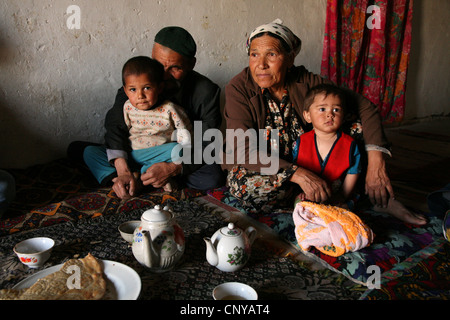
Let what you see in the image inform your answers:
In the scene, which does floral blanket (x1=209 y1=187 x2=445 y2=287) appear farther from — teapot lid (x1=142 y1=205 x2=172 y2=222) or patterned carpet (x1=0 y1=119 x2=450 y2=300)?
teapot lid (x1=142 y1=205 x2=172 y2=222)

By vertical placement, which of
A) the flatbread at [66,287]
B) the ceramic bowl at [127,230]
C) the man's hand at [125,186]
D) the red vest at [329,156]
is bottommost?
the man's hand at [125,186]

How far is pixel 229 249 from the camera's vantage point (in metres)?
1.30

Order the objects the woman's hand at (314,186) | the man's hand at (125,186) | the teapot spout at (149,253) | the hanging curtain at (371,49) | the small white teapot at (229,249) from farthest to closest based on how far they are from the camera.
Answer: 1. the hanging curtain at (371,49)
2. the man's hand at (125,186)
3. the woman's hand at (314,186)
4. the small white teapot at (229,249)
5. the teapot spout at (149,253)

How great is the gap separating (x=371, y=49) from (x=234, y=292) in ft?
13.3

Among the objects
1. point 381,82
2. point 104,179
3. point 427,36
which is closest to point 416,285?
point 104,179

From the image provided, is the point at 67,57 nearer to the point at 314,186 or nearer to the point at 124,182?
the point at 124,182

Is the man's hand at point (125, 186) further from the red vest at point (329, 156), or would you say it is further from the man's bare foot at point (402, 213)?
the man's bare foot at point (402, 213)

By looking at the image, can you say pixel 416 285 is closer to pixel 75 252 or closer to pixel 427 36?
pixel 75 252

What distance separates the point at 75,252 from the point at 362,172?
1.66 metres

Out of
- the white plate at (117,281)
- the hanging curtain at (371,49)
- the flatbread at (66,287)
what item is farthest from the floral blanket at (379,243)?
the hanging curtain at (371,49)

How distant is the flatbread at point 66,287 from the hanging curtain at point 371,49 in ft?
11.3

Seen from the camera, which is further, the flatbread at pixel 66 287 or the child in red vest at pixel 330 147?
the child in red vest at pixel 330 147

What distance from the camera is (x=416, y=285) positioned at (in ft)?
4.47

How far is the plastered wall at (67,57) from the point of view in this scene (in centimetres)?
227
